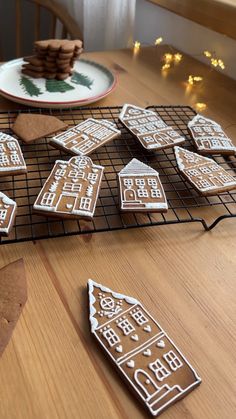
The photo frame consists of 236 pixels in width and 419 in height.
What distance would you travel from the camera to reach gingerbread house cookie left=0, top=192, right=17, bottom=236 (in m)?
0.63

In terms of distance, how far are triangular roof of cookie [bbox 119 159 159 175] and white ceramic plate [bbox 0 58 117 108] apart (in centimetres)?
33

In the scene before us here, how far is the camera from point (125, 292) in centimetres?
61

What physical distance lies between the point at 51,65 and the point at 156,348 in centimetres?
88

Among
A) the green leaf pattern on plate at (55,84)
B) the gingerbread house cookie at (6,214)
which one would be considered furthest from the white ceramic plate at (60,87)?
the gingerbread house cookie at (6,214)

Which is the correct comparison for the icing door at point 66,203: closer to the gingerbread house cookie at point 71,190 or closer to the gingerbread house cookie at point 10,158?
the gingerbread house cookie at point 71,190

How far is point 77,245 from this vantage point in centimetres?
68

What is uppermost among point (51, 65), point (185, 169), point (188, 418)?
point (51, 65)

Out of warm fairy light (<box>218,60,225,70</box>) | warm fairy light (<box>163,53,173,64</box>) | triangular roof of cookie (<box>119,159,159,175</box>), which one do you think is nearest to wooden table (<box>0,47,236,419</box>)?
triangular roof of cookie (<box>119,159,159,175</box>)

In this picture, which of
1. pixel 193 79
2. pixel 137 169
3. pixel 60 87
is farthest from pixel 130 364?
pixel 193 79

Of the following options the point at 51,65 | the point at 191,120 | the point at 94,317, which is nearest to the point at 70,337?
the point at 94,317

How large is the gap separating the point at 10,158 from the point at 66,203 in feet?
0.56

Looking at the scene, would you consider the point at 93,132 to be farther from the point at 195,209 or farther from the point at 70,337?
the point at 70,337

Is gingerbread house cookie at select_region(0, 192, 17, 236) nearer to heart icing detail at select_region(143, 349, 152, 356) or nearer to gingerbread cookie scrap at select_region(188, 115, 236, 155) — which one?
heart icing detail at select_region(143, 349, 152, 356)

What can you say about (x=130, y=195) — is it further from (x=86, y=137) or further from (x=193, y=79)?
(x=193, y=79)
